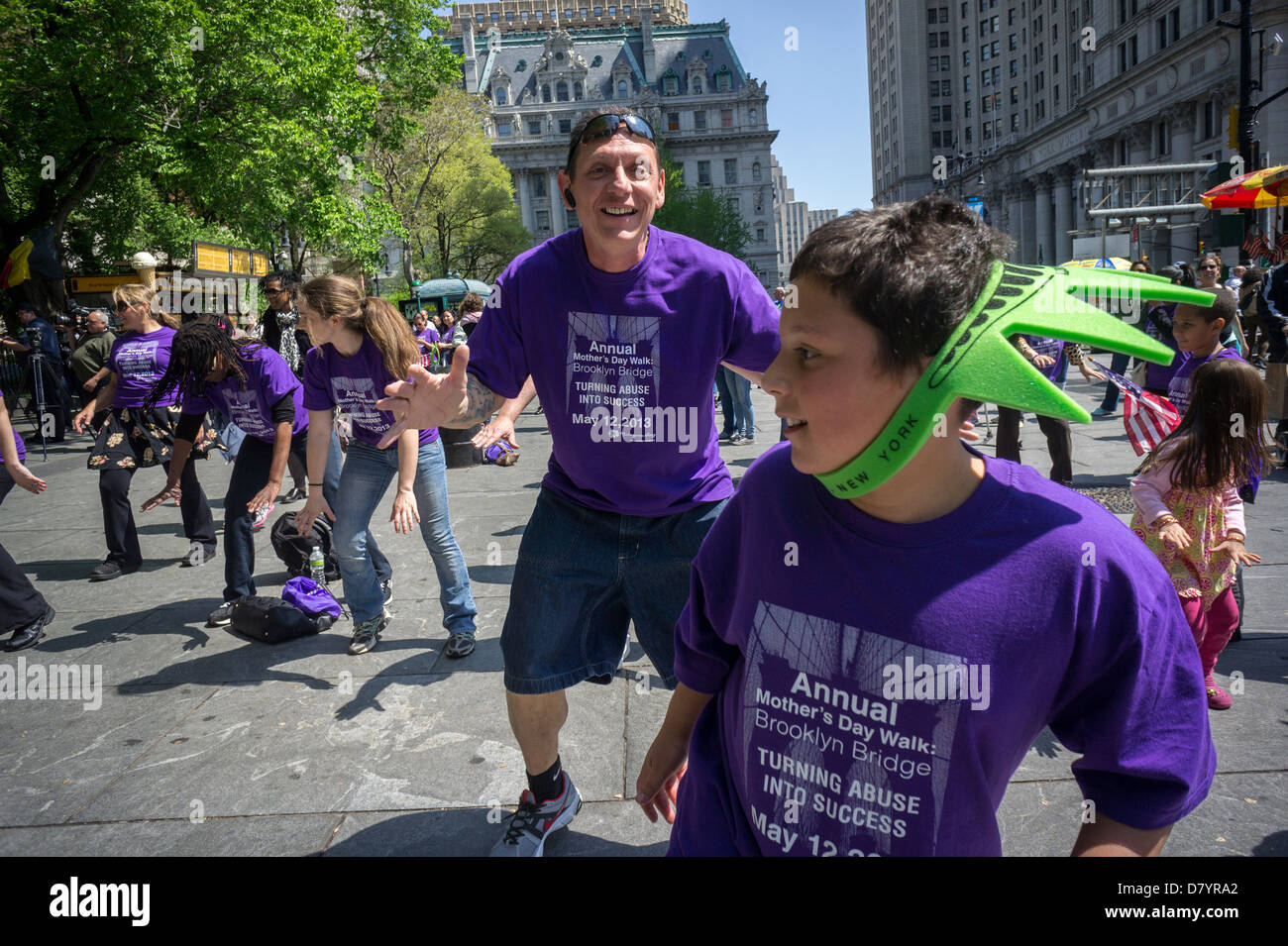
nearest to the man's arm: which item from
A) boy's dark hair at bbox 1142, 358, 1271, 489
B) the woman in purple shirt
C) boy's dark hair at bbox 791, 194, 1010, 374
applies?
boy's dark hair at bbox 791, 194, 1010, 374

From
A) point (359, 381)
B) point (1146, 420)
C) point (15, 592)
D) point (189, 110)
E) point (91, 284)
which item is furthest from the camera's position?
point (91, 284)

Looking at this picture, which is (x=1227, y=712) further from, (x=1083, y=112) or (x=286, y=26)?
(x=1083, y=112)

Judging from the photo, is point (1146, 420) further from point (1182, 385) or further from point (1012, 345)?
point (1012, 345)

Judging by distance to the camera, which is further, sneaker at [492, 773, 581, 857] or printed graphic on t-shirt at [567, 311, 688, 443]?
sneaker at [492, 773, 581, 857]

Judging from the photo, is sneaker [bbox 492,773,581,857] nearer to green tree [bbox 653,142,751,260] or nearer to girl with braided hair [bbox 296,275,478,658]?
girl with braided hair [bbox 296,275,478,658]

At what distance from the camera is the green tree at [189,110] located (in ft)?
55.3

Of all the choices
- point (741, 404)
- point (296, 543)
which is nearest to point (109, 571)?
point (296, 543)

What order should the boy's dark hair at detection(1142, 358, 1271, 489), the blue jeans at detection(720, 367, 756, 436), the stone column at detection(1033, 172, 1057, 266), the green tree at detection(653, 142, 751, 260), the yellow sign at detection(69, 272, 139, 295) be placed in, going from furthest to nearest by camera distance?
the stone column at detection(1033, 172, 1057, 266)
the green tree at detection(653, 142, 751, 260)
the yellow sign at detection(69, 272, 139, 295)
the blue jeans at detection(720, 367, 756, 436)
the boy's dark hair at detection(1142, 358, 1271, 489)

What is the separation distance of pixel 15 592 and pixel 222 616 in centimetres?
116

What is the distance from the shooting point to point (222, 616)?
563 cm

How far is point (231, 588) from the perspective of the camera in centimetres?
566

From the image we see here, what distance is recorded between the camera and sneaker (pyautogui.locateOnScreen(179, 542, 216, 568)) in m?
7.18

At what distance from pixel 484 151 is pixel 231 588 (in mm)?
44347
